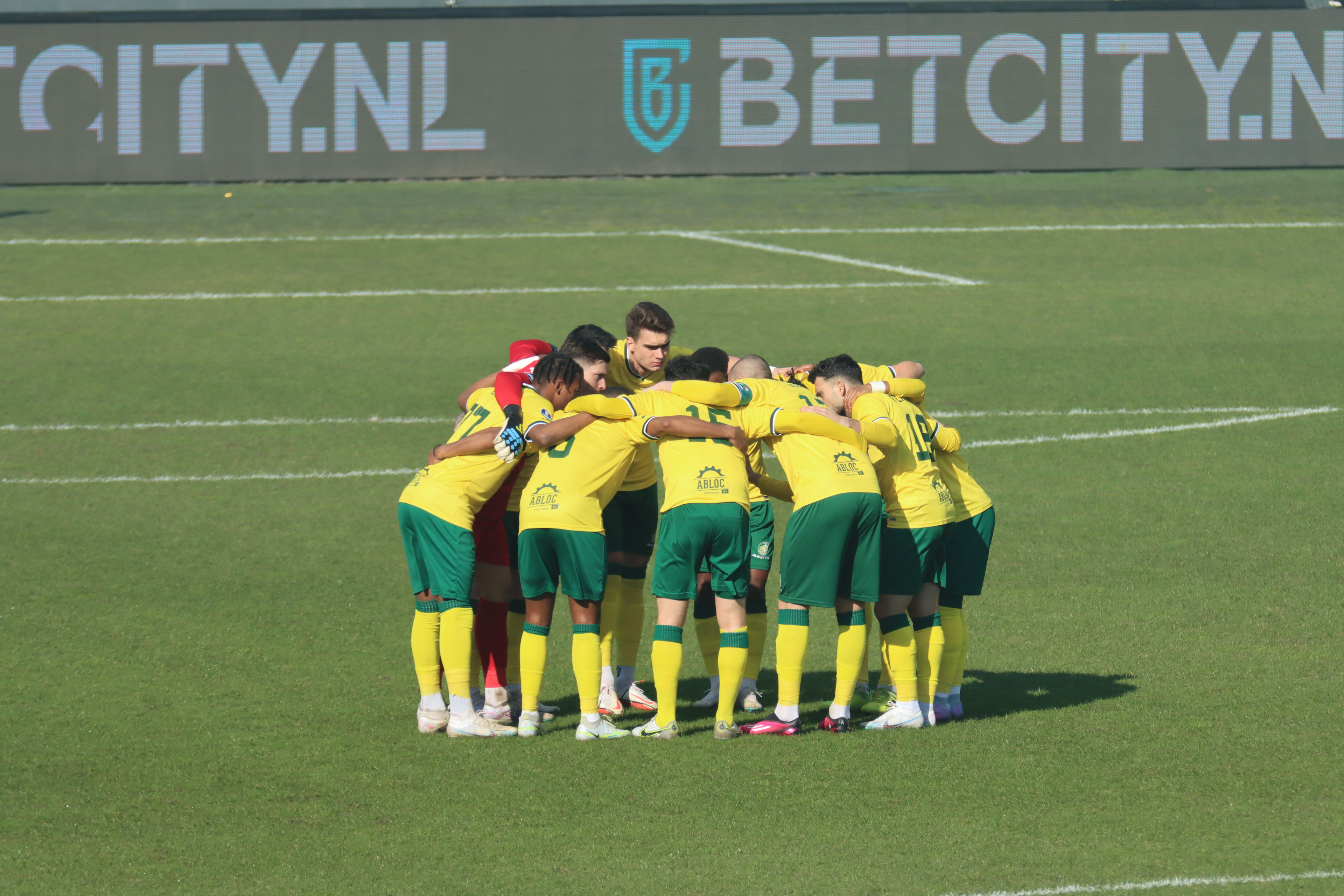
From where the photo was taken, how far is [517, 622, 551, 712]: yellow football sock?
7738 millimetres

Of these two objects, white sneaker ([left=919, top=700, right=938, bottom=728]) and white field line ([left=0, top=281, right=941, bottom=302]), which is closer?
white sneaker ([left=919, top=700, right=938, bottom=728])

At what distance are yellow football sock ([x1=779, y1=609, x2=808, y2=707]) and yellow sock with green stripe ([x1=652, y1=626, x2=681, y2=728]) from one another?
0.26 m

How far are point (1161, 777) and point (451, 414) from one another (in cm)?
Result: 1095

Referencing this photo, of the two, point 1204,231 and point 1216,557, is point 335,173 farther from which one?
point 1216,557

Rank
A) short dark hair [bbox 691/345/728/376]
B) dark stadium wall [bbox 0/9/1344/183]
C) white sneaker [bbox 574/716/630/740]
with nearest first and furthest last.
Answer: white sneaker [bbox 574/716/630/740]
short dark hair [bbox 691/345/728/376]
dark stadium wall [bbox 0/9/1344/183]

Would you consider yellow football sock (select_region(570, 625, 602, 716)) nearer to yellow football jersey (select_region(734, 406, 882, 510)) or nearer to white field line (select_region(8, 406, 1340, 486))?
yellow football jersey (select_region(734, 406, 882, 510))

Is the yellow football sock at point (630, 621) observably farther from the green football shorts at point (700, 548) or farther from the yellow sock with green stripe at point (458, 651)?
the yellow sock with green stripe at point (458, 651)

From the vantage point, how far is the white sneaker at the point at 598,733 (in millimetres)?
7730

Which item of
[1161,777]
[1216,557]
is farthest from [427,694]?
[1216,557]

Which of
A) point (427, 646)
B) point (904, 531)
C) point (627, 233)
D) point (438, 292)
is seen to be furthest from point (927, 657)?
point (627, 233)

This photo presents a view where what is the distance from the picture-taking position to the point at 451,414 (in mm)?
16641

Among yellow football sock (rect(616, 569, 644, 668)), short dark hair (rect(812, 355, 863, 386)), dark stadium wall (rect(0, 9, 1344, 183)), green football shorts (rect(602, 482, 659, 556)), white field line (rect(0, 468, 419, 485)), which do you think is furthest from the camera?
dark stadium wall (rect(0, 9, 1344, 183))

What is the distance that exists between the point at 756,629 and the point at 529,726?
1613 mm

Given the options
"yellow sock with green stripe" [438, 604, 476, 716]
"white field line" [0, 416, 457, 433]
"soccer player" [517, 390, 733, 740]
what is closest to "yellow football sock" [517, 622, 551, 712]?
"soccer player" [517, 390, 733, 740]
